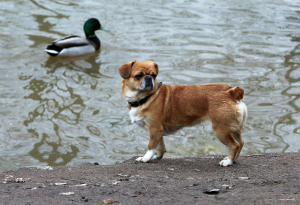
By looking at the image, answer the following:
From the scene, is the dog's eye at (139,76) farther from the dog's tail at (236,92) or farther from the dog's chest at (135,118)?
the dog's tail at (236,92)

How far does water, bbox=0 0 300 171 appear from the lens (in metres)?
7.64

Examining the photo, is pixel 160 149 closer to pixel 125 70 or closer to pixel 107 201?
pixel 125 70

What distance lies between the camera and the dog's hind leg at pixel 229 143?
5098 mm

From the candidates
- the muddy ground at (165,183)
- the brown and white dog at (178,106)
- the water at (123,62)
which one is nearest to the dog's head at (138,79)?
the brown and white dog at (178,106)

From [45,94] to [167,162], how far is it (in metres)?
4.95

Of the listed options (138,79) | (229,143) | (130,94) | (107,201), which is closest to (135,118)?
(130,94)

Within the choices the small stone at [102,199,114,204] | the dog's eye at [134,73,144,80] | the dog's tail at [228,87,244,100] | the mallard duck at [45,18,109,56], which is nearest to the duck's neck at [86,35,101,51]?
the mallard duck at [45,18,109,56]

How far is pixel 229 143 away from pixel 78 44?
8.31 meters

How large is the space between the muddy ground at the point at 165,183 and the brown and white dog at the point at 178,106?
38cm

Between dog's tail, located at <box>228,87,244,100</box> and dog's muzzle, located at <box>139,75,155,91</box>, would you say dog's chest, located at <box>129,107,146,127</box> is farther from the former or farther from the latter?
dog's tail, located at <box>228,87,244,100</box>

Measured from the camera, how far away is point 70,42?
1224cm

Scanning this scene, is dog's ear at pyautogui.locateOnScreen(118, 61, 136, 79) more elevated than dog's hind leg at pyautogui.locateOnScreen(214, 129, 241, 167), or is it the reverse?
dog's ear at pyautogui.locateOnScreen(118, 61, 136, 79)

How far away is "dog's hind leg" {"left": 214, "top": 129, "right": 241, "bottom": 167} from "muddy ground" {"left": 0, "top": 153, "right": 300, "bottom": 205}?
108mm

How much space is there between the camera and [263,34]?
539 inches
